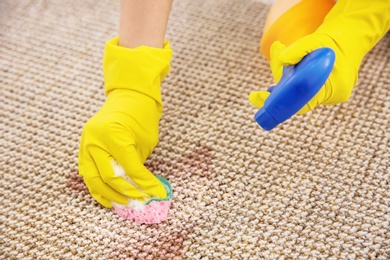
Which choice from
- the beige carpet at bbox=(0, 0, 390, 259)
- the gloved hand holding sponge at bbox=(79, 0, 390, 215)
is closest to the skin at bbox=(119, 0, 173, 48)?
the gloved hand holding sponge at bbox=(79, 0, 390, 215)

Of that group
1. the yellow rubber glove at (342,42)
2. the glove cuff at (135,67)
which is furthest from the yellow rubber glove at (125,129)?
the yellow rubber glove at (342,42)

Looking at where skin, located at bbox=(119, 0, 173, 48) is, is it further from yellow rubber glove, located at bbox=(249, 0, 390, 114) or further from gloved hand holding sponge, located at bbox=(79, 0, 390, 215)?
yellow rubber glove, located at bbox=(249, 0, 390, 114)

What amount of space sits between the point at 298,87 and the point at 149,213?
0.80 feet

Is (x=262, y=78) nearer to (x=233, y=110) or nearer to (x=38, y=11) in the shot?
(x=233, y=110)

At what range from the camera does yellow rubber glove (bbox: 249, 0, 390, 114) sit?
0.63m

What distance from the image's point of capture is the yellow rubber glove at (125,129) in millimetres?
632

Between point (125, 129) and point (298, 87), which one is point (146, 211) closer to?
point (125, 129)

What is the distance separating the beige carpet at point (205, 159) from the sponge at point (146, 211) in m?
0.01

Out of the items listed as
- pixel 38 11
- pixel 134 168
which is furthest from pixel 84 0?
pixel 134 168

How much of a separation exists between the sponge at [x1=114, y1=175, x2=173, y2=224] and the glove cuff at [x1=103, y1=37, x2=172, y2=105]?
144 millimetres

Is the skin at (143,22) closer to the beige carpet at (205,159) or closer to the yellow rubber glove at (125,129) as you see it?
the yellow rubber glove at (125,129)

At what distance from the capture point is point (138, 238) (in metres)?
0.63

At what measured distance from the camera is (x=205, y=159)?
0.72 m

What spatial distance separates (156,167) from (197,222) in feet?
0.37
